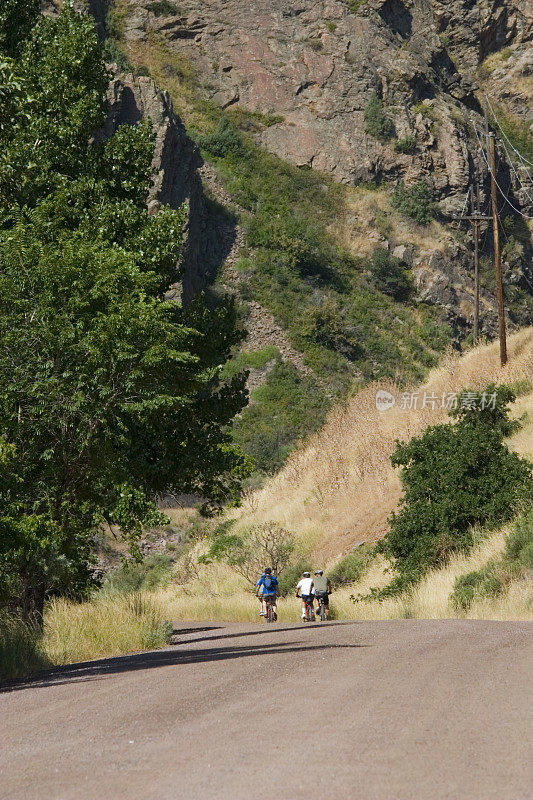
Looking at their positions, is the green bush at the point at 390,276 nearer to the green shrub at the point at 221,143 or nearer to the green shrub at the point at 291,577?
the green shrub at the point at 221,143

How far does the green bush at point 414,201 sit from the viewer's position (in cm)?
7100

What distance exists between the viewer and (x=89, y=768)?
6.12 m

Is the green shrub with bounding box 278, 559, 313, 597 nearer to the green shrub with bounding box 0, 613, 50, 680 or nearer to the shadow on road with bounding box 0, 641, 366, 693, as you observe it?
the shadow on road with bounding box 0, 641, 366, 693

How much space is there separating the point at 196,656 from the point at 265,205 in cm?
5876

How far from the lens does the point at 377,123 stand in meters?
Result: 74.5

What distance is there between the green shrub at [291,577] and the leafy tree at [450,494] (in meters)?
3.83

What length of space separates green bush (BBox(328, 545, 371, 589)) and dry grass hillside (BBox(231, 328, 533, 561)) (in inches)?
85.8

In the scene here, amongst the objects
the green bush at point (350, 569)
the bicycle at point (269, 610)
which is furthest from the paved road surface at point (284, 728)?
the green bush at point (350, 569)

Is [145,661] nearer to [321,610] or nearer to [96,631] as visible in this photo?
[96,631]

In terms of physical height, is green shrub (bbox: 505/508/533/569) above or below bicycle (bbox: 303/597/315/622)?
above

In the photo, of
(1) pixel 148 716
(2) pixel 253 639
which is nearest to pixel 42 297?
(2) pixel 253 639

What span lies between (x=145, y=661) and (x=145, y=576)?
2747 centimetres

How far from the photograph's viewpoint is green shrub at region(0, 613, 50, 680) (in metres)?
13.3

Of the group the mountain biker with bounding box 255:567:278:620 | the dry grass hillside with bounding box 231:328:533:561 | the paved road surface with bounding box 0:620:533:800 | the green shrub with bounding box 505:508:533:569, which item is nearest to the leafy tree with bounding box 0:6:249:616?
the mountain biker with bounding box 255:567:278:620
